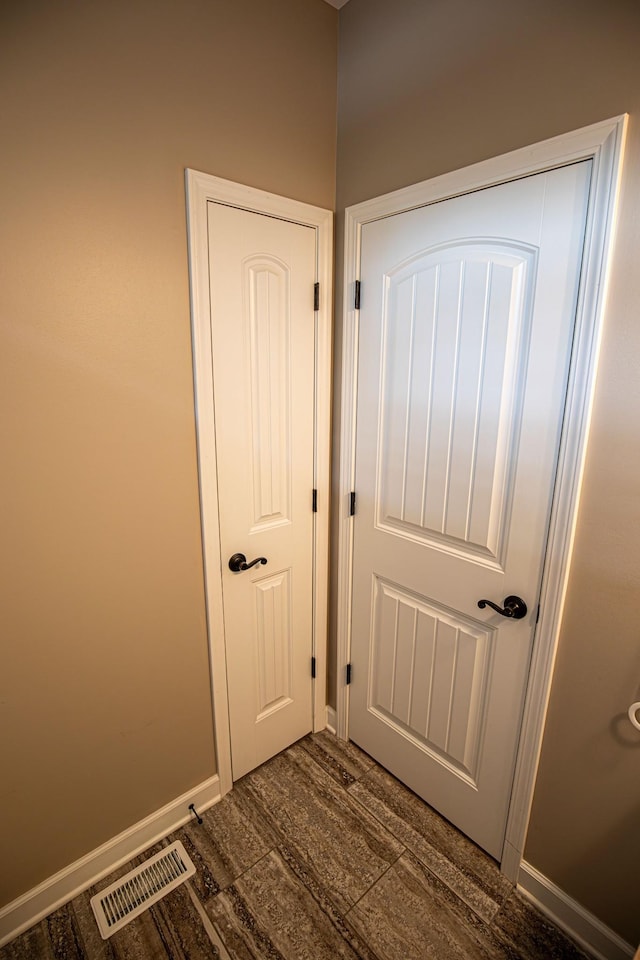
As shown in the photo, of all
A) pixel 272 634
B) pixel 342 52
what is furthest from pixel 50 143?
pixel 272 634

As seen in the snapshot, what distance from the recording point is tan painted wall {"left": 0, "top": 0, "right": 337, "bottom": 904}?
1133 millimetres

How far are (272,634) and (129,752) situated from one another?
631mm

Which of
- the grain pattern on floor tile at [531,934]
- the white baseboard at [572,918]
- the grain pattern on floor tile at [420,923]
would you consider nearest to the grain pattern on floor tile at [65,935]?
the grain pattern on floor tile at [420,923]

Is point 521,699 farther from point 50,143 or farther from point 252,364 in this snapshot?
point 50,143

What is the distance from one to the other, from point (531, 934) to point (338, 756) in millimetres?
869

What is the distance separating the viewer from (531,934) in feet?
4.53

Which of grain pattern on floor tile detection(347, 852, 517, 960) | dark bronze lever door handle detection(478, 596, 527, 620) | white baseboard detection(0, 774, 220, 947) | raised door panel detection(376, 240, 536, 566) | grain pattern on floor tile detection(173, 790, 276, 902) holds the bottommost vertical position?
grain pattern on floor tile detection(347, 852, 517, 960)

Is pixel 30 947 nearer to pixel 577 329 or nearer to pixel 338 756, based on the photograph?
pixel 338 756

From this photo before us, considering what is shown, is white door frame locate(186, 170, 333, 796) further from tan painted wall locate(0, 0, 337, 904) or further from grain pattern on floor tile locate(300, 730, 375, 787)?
grain pattern on floor tile locate(300, 730, 375, 787)

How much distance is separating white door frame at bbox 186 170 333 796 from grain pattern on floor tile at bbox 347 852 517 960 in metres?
0.68

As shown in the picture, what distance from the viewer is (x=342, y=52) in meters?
1.61

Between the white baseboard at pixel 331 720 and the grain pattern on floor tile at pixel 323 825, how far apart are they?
0.62 feet

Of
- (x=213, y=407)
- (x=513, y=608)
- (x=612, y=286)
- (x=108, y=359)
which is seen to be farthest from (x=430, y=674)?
(x=108, y=359)

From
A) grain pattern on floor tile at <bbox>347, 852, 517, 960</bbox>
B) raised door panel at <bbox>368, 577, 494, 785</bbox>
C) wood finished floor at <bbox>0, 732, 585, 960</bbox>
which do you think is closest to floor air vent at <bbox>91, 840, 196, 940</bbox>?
wood finished floor at <bbox>0, 732, 585, 960</bbox>
